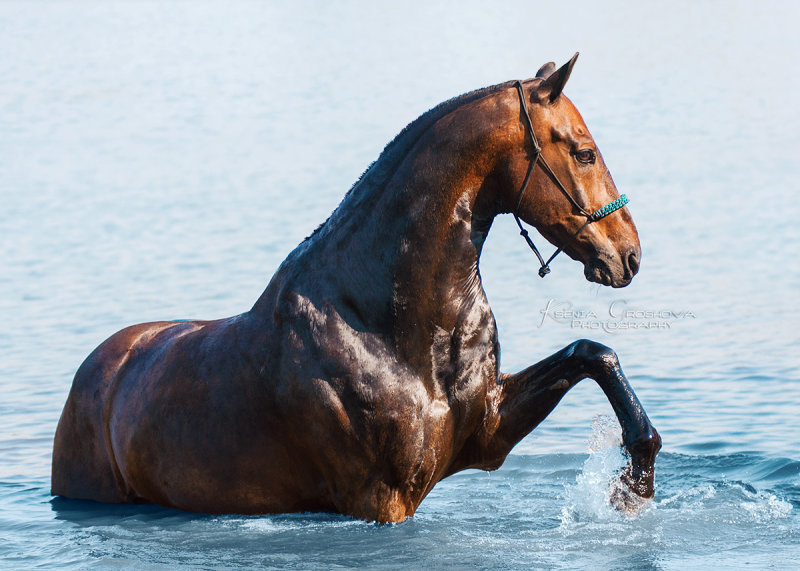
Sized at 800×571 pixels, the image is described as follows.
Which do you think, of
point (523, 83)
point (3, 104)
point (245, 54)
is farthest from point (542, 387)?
point (245, 54)

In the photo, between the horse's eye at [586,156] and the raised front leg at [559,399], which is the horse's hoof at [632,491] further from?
the horse's eye at [586,156]

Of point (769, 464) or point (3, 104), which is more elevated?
point (3, 104)

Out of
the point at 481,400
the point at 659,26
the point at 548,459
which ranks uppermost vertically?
the point at 659,26

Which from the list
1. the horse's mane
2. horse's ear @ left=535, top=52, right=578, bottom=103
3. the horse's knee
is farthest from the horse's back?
horse's ear @ left=535, top=52, right=578, bottom=103

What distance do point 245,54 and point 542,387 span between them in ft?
120

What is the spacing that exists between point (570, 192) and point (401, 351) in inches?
40.9

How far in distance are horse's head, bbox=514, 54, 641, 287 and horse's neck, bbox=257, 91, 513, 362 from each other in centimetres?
17

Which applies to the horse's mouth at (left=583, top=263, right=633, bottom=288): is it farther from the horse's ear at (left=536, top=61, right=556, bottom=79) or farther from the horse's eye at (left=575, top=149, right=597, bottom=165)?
the horse's ear at (left=536, top=61, right=556, bottom=79)

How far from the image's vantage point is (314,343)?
19.4 feet

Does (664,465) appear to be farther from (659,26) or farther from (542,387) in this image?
(659,26)

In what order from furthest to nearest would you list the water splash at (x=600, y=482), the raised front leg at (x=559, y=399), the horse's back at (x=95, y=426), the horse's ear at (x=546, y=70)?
the horse's back at (x=95, y=426)
the water splash at (x=600, y=482)
the raised front leg at (x=559, y=399)
the horse's ear at (x=546, y=70)

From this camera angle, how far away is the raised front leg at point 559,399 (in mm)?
6090

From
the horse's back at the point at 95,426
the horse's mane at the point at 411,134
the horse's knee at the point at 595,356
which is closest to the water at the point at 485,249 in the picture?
the horse's back at the point at 95,426

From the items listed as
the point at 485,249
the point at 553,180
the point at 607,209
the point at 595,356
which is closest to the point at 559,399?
the point at 595,356
